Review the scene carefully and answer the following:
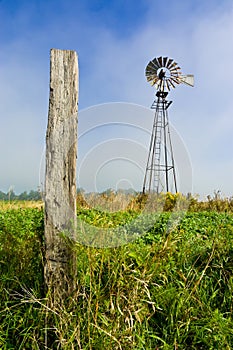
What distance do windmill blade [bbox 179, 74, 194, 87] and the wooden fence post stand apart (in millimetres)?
12517

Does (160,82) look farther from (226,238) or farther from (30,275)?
(30,275)

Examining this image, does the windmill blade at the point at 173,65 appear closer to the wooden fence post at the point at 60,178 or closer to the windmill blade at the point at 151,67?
the windmill blade at the point at 151,67

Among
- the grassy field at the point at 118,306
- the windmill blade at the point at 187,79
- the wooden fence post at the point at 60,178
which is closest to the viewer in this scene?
the grassy field at the point at 118,306

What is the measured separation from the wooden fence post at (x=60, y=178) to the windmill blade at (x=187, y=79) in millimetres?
12517

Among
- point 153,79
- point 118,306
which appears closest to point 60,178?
point 118,306

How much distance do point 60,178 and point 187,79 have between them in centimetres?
1290

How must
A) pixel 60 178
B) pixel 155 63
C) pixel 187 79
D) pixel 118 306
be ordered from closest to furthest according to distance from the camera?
pixel 118 306
pixel 60 178
pixel 155 63
pixel 187 79

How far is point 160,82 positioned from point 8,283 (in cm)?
1251

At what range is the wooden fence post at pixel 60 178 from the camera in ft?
9.32

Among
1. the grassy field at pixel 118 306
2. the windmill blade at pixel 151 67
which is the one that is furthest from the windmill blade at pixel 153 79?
the grassy field at pixel 118 306

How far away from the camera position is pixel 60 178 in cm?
285

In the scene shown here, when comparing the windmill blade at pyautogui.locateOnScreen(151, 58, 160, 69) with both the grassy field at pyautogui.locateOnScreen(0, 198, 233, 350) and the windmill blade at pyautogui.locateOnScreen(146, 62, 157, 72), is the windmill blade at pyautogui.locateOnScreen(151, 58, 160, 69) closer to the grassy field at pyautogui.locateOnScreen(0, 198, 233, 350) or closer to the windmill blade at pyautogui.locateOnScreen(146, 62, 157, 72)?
the windmill blade at pyautogui.locateOnScreen(146, 62, 157, 72)

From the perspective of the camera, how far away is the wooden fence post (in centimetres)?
284

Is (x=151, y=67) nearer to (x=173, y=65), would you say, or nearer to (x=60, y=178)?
(x=173, y=65)
